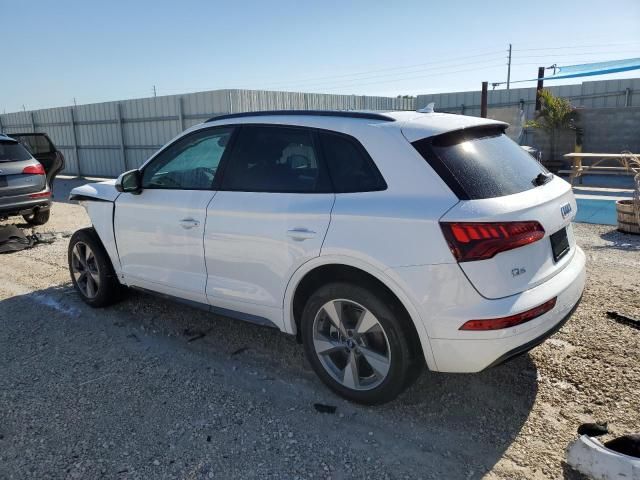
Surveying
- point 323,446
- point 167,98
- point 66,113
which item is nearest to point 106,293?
point 323,446

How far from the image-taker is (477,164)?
2.91 metres

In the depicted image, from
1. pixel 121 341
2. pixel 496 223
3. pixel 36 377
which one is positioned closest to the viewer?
pixel 496 223

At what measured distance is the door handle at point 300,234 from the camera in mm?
3104

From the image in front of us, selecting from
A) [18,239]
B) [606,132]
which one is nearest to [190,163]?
[18,239]

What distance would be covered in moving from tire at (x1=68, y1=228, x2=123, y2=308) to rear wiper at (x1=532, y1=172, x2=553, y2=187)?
3.71 meters

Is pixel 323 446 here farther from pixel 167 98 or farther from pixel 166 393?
pixel 167 98

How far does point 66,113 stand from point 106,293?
1868 cm

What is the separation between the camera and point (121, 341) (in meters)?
4.22

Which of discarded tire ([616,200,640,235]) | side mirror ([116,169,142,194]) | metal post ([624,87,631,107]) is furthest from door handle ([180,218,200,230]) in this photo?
metal post ([624,87,631,107])

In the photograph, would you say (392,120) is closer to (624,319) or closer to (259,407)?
(259,407)

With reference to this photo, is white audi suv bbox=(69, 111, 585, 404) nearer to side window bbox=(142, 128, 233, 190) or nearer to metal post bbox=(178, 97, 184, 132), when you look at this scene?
side window bbox=(142, 128, 233, 190)

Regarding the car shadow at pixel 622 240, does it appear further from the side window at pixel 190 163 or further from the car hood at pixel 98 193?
the car hood at pixel 98 193

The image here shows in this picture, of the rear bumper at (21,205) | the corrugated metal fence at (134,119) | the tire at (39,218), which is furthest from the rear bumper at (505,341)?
the corrugated metal fence at (134,119)

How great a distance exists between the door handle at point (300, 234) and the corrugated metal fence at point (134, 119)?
473 inches
